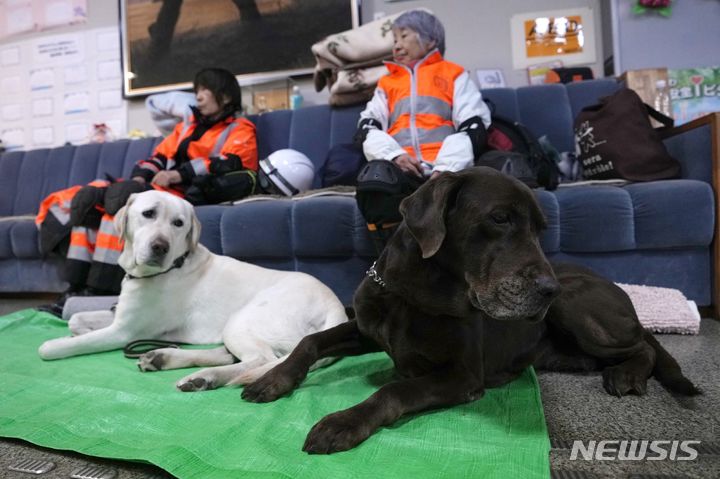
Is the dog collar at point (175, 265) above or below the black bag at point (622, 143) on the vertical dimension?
below

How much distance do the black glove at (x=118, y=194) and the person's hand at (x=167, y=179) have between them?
0.75ft

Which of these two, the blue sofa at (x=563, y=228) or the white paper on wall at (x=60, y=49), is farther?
the white paper on wall at (x=60, y=49)

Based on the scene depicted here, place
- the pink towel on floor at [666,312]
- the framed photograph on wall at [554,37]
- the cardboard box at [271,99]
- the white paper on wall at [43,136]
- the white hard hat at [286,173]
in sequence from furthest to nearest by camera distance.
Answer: the white paper on wall at [43,136], the cardboard box at [271,99], the framed photograph on wall at [554,37], the white hard hat at [286,173], the pink towel on floor at [666,312]

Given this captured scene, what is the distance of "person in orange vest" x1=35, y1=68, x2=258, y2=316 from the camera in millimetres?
2529

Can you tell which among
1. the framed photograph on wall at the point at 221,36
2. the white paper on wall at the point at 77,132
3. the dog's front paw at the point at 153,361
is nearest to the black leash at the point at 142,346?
the dog's front paw at the point at 153,361

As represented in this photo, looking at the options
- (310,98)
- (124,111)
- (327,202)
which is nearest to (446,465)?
(327,202)

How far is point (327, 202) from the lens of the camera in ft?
7.82

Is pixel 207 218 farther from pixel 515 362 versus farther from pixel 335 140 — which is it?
pixel 515 362

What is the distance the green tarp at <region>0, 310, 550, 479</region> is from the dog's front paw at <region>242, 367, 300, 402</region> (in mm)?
23

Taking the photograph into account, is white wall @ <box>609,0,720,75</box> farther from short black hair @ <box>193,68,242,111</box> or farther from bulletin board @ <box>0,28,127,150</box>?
bulletin board @ <box>0,28,127,150</box>

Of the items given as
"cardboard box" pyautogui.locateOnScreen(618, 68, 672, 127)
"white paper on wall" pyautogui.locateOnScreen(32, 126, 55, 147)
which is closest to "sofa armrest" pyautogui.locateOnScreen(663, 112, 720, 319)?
"cardboard box" pyautogui.locateOnScreen(618, 68, 672, 127)

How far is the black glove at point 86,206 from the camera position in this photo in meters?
2.54

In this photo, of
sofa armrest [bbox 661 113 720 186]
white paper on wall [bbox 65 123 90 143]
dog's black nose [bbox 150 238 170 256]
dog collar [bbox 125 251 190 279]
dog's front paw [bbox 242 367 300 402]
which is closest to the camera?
dog's front paw [bbox 242 367 300 402]

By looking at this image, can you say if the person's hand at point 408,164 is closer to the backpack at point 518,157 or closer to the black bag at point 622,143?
the backpack at point 518,157
